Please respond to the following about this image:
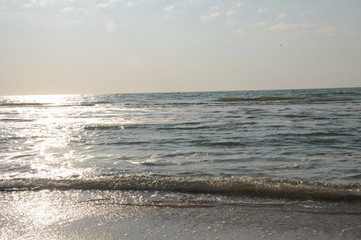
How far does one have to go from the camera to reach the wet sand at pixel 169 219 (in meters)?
3.78

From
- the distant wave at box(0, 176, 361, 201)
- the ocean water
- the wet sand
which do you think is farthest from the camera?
the ocean water

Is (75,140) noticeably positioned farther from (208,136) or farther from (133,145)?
(208,136)

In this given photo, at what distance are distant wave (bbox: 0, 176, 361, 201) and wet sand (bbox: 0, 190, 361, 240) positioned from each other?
0.34m

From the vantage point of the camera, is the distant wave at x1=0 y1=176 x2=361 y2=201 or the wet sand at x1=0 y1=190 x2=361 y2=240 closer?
the wet sand at x1=0 y1=190 x2=361 y2=240

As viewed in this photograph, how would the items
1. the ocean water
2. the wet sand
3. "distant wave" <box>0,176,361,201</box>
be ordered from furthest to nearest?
the ocean water
"distant wave" <box>0,176,361,201</box>
the wet sand

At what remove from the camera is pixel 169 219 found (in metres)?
4.25

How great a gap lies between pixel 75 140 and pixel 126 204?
839cm

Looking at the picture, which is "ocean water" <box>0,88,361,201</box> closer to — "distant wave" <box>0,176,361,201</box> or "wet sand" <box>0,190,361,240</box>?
"distant wave" <box>0,176,361,201</box>

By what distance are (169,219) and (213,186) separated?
153cm

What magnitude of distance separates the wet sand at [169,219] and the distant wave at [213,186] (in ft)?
1.12

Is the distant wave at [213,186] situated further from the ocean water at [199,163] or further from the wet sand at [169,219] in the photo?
the wet sand at [169,219]

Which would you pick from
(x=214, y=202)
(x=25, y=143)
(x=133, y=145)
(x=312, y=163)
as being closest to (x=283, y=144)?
(x=312, y=163)

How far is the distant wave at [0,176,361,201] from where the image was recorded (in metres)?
5.21

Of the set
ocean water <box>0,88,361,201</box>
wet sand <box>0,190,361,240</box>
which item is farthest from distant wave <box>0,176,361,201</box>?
wet sand <box>0,190,361,240</box>
